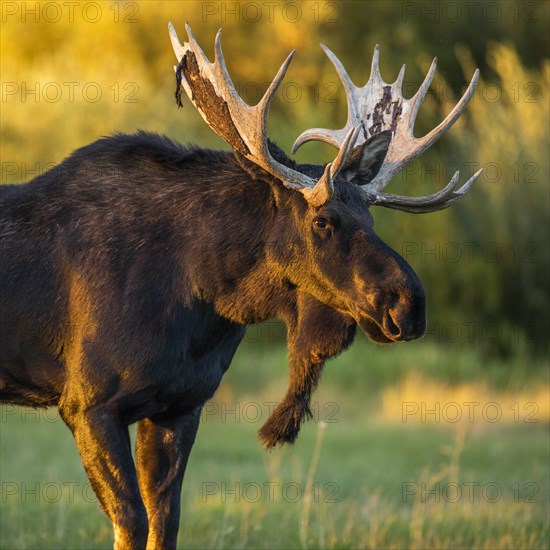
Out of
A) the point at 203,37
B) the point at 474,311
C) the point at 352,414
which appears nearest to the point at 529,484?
the point at 352,414

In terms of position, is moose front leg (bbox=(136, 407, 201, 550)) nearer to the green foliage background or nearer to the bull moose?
the bull moose

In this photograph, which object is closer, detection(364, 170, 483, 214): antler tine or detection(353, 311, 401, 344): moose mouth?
detection(353, 311, 401, 344): moose mouth

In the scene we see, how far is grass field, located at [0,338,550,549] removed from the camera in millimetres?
8781

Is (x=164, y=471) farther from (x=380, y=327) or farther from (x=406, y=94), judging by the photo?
(x=406, y=94)

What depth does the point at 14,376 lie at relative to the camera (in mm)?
6359

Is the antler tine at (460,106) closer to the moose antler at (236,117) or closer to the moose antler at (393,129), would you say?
the moose antler at (393,129)

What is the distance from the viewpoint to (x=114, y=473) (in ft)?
19.7

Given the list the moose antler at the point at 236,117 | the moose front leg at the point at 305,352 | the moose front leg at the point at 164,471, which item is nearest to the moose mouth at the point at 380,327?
the moose front leg at the point at 305,352

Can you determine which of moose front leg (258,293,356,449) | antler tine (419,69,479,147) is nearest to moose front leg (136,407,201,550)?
moose front leg (258,293,356,449)

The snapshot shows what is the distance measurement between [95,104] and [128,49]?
11.0 m

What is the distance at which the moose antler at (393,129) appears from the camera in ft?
20.6

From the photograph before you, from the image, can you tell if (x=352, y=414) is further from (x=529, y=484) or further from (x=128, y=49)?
(x=128, y=49)

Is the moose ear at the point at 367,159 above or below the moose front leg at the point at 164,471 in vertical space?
above

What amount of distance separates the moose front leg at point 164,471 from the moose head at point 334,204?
116cm
